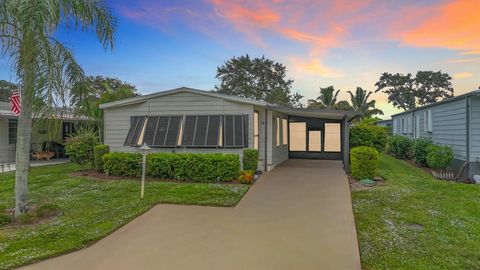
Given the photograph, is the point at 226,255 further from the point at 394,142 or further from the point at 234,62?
the point at 234,62

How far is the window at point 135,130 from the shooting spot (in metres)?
11.4

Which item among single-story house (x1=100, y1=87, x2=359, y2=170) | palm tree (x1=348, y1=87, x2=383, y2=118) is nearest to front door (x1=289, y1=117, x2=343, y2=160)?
single-story house (x1=100, y1=87, x2=359, y2=170)

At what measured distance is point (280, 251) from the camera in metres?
4.51

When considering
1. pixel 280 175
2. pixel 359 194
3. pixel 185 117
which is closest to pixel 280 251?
pixel 359 194

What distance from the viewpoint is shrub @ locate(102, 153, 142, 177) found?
34.1 feet

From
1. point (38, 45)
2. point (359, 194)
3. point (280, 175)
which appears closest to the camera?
point (38, 45)

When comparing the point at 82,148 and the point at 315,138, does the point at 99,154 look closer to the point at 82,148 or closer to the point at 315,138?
the point at 82,148

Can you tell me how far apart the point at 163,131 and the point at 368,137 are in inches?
349

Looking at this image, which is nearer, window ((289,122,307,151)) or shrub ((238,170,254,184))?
shrub ((238,170,254,184))

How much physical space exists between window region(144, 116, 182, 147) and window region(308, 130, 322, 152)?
7.61 m

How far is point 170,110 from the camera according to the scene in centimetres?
1155

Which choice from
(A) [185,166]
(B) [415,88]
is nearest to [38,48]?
(A) [185,166]

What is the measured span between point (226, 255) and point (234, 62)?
35.1 metres

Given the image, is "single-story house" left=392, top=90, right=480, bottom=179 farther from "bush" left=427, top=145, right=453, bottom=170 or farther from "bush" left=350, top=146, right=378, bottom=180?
"bush" left=350, top=146, right=378, bottom=180
